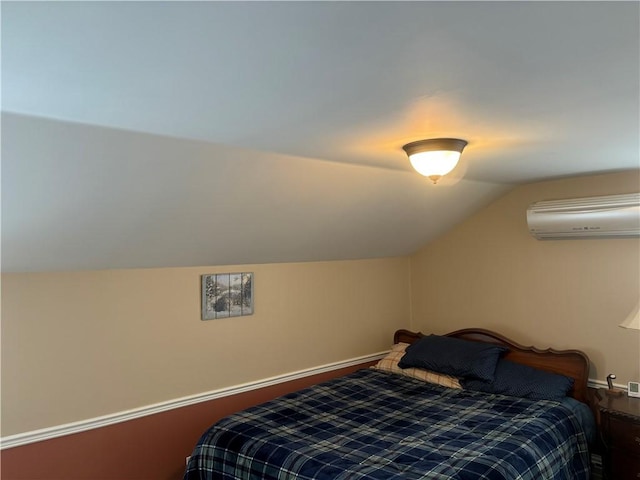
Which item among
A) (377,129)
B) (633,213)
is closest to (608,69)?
(377,129)

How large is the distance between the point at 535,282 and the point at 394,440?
6.11 ft

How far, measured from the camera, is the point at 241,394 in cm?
339

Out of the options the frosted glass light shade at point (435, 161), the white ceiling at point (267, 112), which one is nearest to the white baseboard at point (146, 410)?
the white ceiling at point (267, 112)

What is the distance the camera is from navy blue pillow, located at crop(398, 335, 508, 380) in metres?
3.45

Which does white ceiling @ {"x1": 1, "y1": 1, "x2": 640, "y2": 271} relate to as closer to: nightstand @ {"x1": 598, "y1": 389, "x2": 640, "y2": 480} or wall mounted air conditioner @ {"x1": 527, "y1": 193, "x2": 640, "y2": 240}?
wall mounted air conditioner @ {"x1": 527, "y1": 193, "x2": 640, "y2": 240}

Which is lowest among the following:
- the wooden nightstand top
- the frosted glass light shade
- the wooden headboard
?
the wooden nightstand top

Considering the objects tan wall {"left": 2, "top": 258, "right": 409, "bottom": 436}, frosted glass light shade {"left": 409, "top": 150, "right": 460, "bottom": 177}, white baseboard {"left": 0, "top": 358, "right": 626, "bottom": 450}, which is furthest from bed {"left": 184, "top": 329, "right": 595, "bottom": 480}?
frosted glass light shade {"left": 409, "top": 150, "right": 460, "bottom": 177}

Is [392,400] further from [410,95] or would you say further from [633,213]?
[410,95]

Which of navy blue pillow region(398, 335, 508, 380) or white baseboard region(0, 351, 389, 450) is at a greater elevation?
navy blue pillow region(398, 335, 508, 380)

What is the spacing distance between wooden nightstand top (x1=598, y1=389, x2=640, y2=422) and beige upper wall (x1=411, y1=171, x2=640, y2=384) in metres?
0.25

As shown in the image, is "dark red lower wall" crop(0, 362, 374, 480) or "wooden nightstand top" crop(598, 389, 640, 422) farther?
"wooden nightstand top" crop(598, 389, 640, 422)

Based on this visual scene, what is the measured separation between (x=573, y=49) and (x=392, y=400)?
8.32 feet

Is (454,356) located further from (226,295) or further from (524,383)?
(226,295)

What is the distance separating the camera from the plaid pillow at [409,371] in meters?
3.53
